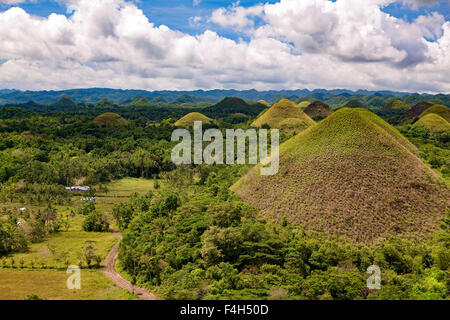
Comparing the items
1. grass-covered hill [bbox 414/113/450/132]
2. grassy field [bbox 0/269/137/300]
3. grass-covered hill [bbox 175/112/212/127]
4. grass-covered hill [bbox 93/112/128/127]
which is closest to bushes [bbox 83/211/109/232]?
grassy field [bbox 0/269/137/300]

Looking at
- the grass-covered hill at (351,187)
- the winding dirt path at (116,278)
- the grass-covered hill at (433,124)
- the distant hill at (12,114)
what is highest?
the distant hill at (12,114)

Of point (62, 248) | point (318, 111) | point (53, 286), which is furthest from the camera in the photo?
point (318, 111)

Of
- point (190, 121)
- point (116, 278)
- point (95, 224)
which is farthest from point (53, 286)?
point (190, 121)

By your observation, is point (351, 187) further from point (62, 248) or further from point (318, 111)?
point (318, 111)

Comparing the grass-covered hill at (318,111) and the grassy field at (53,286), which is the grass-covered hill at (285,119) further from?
the grassy field at (53,286)

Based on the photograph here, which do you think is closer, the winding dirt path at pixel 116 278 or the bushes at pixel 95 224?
the winding dirt path at pixel 116 278

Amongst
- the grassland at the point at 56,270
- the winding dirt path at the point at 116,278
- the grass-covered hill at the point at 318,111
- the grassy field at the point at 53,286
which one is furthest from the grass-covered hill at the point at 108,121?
the grassy field at the point at 53,286
